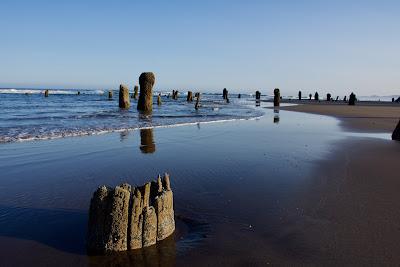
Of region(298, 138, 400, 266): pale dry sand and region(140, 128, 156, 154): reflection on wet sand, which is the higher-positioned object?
region(140, 128, 156, 154): reflection on wet sand

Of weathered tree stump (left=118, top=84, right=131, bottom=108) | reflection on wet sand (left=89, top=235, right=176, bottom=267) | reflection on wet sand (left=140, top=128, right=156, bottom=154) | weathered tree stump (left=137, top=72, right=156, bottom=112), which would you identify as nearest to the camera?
Result: reflection on wet sand (left=89, top=235, right=176, bottom=267)

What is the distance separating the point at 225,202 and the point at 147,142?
6.41 meters

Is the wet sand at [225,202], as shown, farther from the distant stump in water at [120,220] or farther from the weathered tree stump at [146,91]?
the weathered tree stump at [146,91]

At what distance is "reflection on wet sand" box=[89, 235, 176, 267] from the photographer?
354 centimetres

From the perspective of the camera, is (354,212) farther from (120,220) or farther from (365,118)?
(365,118)

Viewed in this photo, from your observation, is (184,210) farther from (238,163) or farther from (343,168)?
(343,168)

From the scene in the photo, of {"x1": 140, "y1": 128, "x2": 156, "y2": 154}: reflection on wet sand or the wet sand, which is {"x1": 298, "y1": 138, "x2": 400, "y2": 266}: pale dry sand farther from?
{"x1": 140, "y1": 128, "x2": 156, "y2": 154}: reflection on wet sand

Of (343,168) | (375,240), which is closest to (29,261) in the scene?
(375,240)

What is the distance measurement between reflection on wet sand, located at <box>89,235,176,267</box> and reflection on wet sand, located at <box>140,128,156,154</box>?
587 cm

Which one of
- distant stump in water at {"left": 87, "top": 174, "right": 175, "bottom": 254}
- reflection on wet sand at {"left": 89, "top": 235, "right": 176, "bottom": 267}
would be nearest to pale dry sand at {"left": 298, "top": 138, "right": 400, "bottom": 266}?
reflection on wet sand at {"left": 89, "top": 235, "right": 176, "bottom": 267}

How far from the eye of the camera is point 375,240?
418cm

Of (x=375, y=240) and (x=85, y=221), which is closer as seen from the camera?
(x=375, y=240)

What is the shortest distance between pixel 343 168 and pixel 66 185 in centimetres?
543

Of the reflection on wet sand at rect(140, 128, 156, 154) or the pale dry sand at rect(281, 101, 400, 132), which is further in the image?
the pale dry sand at rect(281, 101, 400, 132)
